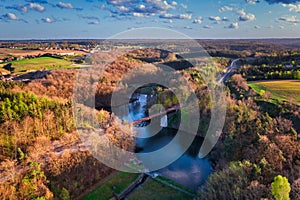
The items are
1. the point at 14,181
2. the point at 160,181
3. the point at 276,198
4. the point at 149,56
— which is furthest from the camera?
the point at 149,56

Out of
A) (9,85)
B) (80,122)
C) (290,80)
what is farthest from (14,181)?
(290,80)

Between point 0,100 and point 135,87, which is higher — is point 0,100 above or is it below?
above

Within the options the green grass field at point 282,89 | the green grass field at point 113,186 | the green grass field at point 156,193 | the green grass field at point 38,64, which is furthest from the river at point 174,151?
the green grass field at point 38,64

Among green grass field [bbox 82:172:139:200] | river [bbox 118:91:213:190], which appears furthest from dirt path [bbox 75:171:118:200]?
river [bbox 118:91:213:190]

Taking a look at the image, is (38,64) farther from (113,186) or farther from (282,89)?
(282,89)

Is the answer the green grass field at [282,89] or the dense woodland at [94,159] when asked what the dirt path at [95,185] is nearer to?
the dense woodland at [94,159]

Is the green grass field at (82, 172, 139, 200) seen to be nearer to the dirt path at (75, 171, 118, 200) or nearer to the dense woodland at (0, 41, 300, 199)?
the dirt path at (75, 171, 118, 200)

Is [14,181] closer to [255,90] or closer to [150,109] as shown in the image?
[150,109]
